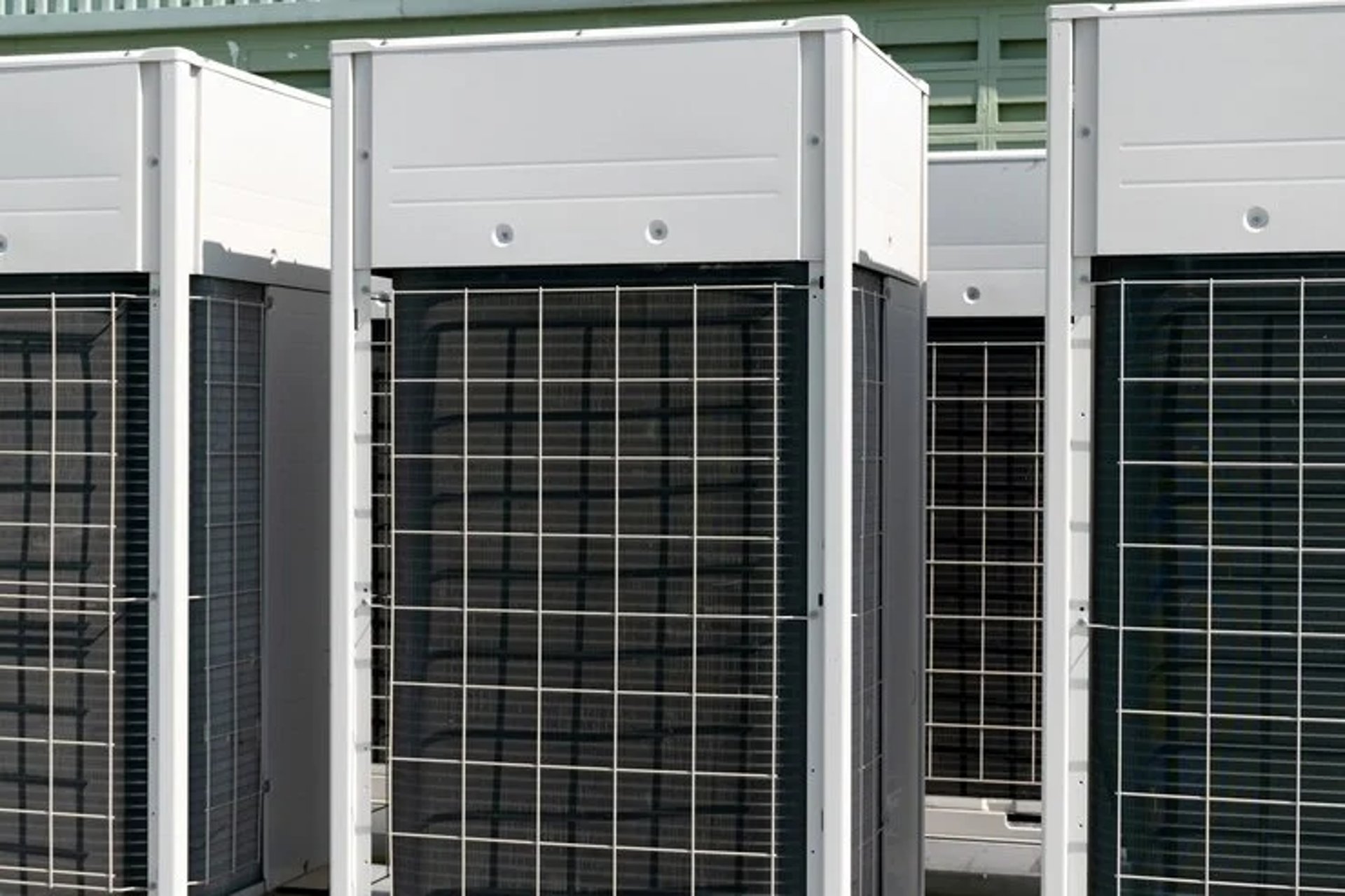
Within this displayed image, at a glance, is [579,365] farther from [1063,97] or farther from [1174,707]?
[1174,707]

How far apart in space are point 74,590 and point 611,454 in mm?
1277

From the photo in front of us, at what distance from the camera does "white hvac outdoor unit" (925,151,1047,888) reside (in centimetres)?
498

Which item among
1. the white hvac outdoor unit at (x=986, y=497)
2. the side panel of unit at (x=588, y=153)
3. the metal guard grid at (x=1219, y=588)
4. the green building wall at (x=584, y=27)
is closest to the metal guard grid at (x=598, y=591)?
the side panel of unit at (x=588, y=153)

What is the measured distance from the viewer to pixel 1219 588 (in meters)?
3.51

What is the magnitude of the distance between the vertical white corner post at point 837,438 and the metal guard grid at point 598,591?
0.23 ft

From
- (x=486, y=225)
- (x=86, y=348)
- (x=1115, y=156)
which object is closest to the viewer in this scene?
(x=1115, y=156)

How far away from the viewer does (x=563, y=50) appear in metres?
3.72

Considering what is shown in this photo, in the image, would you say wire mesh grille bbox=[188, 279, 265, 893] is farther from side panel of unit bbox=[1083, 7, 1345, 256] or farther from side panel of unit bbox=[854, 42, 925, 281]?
side panel of unit bbox=[1083, 7, 1345, 256]

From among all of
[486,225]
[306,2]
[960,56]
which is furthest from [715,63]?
[306,2]

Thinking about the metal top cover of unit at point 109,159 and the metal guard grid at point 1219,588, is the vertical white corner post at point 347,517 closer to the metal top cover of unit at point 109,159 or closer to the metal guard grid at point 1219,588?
the metal top cover of unit at point 109,159

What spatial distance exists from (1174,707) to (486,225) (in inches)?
64.6

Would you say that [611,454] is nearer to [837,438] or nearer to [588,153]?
[837,438]

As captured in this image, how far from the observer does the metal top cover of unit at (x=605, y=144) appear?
142 inches

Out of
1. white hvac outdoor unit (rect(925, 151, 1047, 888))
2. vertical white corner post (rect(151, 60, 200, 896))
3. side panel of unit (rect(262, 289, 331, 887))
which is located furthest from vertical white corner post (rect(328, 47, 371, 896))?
white hvac outdoor unit (rect(925, 151, 1047, 888))
